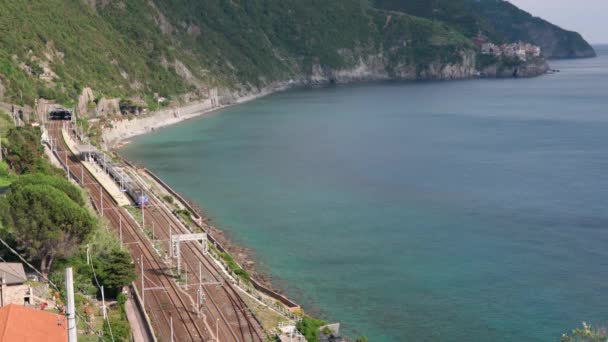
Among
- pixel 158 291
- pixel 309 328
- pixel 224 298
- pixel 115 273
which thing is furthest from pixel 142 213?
pixel 309 328

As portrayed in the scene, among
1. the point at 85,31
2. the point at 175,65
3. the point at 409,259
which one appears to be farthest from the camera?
the point at 175,65

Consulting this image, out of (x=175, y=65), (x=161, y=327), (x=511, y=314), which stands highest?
(x=175, y=65)

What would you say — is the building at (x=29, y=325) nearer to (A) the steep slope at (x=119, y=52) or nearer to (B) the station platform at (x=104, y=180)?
(B) the station platform at (x=104, y=180)

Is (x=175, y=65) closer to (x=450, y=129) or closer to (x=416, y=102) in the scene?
(x=416, y=102)

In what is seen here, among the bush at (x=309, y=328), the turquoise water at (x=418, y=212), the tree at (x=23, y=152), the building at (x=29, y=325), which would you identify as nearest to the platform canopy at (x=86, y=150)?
the turquoise water at (x=418, y=212)

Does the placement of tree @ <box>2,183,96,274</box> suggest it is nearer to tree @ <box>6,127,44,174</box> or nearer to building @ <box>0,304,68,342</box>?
building @ <box>0,304,68,342</box>

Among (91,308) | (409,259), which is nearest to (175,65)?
(409,259)

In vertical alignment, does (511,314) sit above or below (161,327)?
below
